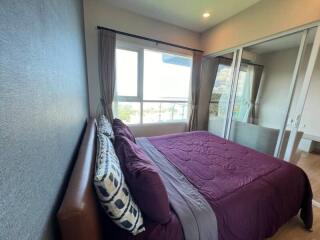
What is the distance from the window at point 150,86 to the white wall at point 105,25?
1.17ft

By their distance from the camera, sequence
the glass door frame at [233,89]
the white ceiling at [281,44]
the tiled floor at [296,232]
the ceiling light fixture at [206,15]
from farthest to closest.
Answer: the glass door frame at [233,89] < the ceiling light fixture at [206,15] < the white ceiling at [281,44] < the tiled floor at [296,232]

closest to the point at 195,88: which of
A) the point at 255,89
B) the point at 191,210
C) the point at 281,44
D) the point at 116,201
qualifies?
the point at 255,89

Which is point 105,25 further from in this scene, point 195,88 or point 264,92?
point 264,92

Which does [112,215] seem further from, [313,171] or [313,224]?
[313,171]

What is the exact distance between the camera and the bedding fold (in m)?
0.88

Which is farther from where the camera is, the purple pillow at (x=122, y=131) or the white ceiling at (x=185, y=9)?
the white ceiling at (x=185, y=9)

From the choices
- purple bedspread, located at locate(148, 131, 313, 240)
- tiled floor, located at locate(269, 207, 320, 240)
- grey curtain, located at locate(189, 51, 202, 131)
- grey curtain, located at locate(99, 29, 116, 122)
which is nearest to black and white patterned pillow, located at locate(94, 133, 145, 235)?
purple bedspread, located at locate(148, 131, 313, 240)

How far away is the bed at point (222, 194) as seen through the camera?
60 cm

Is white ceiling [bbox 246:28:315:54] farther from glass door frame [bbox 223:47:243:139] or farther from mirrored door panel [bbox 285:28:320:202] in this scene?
glass door frame [bbox 223:47:243:139]

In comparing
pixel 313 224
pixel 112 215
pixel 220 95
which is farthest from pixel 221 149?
pixel 220 95

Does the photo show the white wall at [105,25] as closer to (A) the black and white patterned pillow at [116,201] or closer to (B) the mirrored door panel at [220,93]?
(B) the mirrored door panel at [220,93]

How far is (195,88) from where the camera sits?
352 centimetres

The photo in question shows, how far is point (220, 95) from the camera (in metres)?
3.45

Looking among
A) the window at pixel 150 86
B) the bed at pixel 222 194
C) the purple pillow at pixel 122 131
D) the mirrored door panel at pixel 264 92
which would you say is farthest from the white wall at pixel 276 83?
the purple pillow at pixel 122 131
